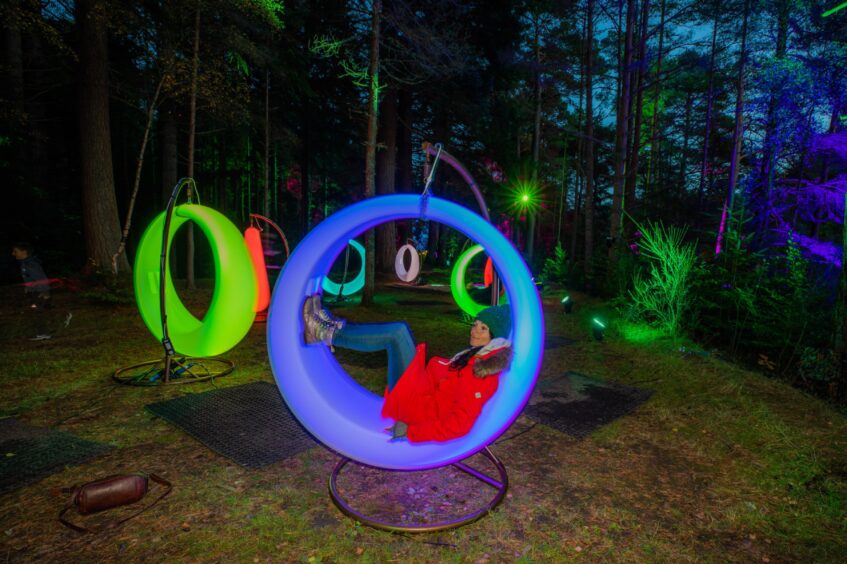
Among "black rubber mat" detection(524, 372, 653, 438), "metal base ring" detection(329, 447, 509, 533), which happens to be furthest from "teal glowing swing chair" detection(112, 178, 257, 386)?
"black rubber mat" detection(524, 372, 653, 438)

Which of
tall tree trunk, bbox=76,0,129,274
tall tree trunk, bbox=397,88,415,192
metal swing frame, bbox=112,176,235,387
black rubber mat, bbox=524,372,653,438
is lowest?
black rubber mat, bbox=524,372,653,438

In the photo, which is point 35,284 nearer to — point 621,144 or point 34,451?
point 34,451

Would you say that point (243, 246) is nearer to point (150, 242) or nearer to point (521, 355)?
point (150, 242)

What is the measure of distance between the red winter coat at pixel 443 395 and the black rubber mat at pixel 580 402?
189 centimetres

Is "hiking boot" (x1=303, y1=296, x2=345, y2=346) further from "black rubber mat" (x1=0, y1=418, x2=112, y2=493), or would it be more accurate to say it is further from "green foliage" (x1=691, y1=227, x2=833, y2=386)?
"green foliage" (x1=691, y1=227, x2=833, y2=386)

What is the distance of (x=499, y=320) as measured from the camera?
10.9 feet

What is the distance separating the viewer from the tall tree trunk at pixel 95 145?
407 inches

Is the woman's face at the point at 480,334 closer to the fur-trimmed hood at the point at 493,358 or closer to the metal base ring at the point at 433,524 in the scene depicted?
the fur-trimmed hood at the point at 493,358

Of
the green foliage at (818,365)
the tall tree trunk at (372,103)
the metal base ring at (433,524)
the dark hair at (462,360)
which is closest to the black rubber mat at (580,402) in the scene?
the metal base ring at (433,524)

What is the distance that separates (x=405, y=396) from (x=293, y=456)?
1377 millimetres

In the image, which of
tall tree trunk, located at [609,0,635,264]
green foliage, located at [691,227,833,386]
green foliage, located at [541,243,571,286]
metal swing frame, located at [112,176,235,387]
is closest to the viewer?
metal swing frame, located at [112,176,235,387]

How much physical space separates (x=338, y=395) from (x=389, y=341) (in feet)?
1.96

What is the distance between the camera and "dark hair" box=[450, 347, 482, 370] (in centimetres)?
308

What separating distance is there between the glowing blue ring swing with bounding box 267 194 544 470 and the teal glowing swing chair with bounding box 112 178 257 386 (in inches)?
73.4
